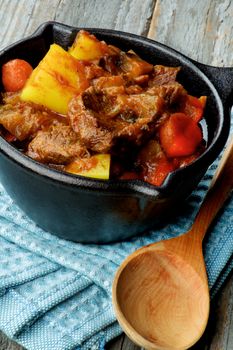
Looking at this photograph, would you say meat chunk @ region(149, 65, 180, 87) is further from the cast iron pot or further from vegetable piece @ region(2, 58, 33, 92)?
vegetable piece @ region(2, 58, 33, 92)

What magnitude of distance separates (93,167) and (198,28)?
5.41ft

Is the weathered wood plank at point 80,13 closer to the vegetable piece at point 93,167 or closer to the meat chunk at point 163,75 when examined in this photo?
the meat chunk at point 163,75

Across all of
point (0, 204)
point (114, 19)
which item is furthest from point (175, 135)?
point (114, 19)

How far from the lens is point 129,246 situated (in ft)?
6.85

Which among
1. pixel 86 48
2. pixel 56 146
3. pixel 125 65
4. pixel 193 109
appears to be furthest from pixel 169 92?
pixel 56 146

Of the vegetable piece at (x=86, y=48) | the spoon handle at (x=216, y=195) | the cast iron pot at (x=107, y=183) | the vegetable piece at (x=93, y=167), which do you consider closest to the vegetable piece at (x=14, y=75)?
the cast iron pot at (x=107, y=183)

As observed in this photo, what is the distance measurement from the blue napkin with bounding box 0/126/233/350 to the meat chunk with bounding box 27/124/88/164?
0.38 meters

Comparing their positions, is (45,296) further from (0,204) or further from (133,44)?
(133,44)

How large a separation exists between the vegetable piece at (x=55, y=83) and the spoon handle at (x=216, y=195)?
58 centimetres

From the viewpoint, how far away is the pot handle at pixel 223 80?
80.7 inches

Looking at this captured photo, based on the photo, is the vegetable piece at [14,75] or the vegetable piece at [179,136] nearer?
the vegetable piece at [179,136]

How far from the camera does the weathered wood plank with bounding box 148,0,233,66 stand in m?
3.03

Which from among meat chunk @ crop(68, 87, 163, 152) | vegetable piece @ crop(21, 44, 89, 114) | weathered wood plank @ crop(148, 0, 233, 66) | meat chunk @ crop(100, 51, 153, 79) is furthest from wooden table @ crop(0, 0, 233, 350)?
meat chunk @ crop(68, 87, 163, 152)

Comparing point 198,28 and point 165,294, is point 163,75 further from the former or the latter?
point 198,28
